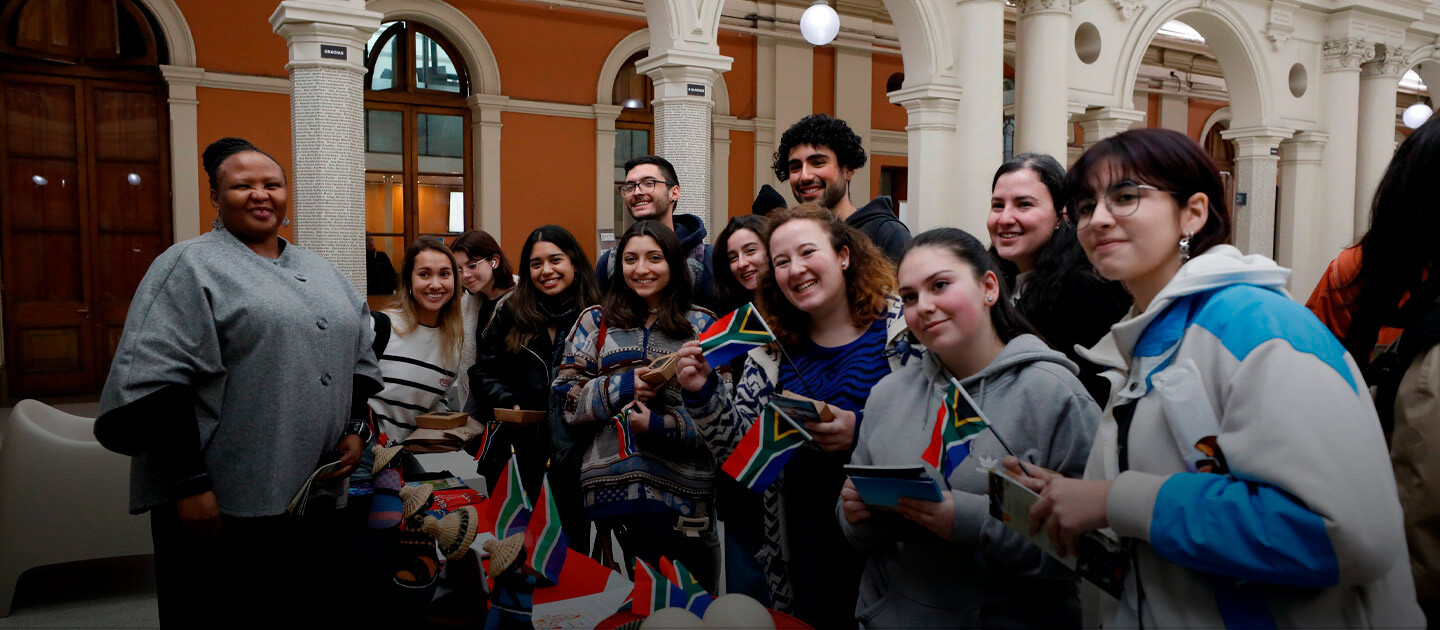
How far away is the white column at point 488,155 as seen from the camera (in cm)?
1026

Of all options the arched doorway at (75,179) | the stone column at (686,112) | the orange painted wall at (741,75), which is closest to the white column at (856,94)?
the orange painted wall at (741,75)

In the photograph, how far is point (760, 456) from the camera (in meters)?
1.84

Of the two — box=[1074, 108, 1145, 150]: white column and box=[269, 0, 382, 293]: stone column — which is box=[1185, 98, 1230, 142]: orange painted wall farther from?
box=[269, 0, 382, 293]: stone column

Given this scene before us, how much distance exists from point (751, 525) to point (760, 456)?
3.28ft

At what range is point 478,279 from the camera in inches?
159

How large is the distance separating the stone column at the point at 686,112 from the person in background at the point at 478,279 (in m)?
3.50

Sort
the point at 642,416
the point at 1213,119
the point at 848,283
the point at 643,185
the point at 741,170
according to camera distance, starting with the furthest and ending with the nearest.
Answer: the point at 1213,119 < the point at 741,170 < the point at 643,185 < the point at 642,416 < the point at 848,283

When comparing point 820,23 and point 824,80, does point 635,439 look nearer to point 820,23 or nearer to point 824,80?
point 820,23

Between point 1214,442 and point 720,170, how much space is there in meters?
10.9

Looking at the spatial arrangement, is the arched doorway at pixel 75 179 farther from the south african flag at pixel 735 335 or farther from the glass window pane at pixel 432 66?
the south african flag at pixel 735 335

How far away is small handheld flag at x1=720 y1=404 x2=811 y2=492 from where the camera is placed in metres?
1.82

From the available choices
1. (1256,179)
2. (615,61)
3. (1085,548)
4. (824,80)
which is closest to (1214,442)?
(1085,548)

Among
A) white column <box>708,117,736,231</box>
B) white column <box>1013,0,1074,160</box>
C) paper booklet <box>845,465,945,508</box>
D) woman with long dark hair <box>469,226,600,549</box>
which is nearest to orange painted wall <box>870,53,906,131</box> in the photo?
white column <box>708,117,736,231</box>

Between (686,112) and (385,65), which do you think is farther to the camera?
(385,65)
